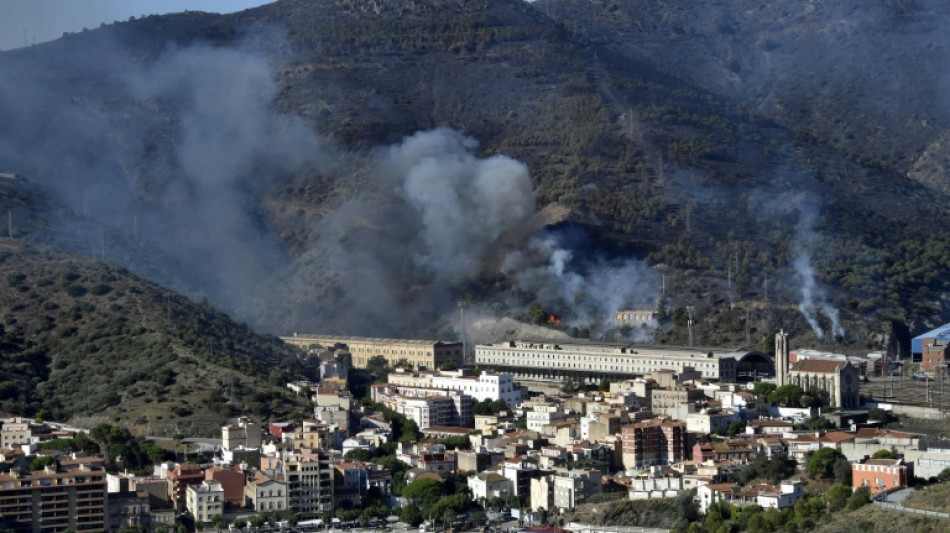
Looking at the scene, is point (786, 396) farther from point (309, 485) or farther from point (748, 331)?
point (309, 485)

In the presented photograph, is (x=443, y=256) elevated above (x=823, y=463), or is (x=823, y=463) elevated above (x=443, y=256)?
(x=443, y=256)

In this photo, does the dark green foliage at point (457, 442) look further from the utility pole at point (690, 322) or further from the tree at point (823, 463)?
the utility pole at point (690, 322)

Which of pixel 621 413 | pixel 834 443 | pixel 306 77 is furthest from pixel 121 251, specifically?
pixel 834 443

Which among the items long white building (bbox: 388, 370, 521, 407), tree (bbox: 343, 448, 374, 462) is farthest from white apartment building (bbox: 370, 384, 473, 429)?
tree (bbox: 343, 448, 374, 462)

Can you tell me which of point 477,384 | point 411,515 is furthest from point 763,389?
point 411,515

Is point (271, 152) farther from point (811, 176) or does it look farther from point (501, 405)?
point (501, 405)

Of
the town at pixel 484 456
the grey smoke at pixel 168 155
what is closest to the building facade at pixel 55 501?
the town at pixel 484 456
